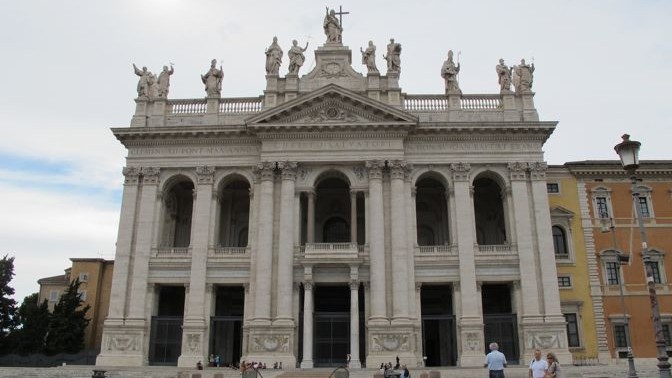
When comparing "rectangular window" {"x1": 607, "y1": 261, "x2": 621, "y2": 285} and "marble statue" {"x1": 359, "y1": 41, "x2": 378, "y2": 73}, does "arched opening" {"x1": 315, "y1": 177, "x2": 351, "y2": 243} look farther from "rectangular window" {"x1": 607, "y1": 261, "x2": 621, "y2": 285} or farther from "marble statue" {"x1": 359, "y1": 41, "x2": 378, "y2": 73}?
"rectangular window" {"x1": 607, "y1": 261, "x2": 621, "y2": 285}

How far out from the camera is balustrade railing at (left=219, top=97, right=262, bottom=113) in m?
39.0

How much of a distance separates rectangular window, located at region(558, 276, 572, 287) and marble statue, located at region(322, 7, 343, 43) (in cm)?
2155

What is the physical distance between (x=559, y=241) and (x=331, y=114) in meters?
17.4

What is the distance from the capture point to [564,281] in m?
38.3

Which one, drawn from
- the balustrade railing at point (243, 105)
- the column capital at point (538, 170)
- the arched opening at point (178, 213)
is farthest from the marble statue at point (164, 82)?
the column capital at point (538, 170)

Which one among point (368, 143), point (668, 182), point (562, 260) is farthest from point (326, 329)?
point (668, 182)

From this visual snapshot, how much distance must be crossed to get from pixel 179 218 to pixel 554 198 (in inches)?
1012

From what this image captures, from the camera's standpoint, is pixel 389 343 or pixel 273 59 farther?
pixel 273 59

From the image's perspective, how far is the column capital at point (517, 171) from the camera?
36750mm

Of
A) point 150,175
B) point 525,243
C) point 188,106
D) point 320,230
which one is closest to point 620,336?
point 525,243

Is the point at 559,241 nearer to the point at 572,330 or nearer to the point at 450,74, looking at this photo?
the point at 572,330

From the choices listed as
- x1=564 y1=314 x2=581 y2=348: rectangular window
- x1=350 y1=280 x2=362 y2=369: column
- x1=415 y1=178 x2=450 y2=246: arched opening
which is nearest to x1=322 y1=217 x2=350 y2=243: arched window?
x1=415 y1=178 x2=450 y2=246: arched opening

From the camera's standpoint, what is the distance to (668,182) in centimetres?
4097

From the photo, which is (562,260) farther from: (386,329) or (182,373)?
(182,373)
